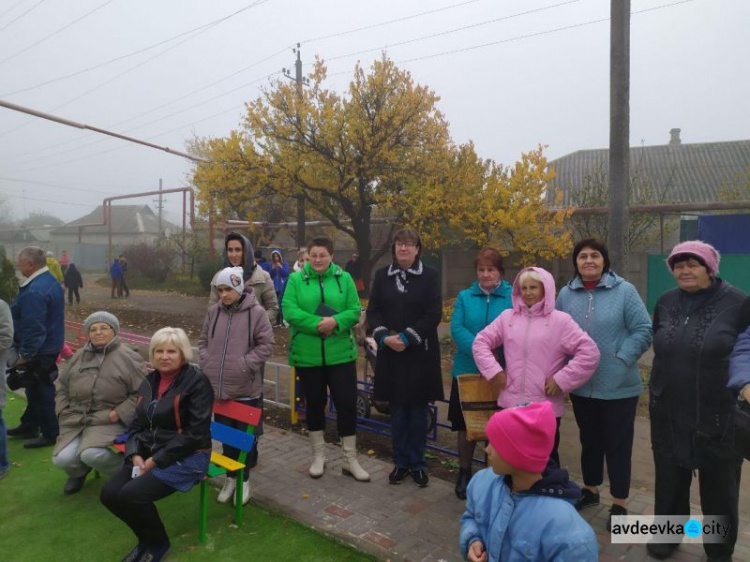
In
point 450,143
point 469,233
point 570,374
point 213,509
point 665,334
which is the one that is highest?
point 450,143

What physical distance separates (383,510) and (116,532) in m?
1.75

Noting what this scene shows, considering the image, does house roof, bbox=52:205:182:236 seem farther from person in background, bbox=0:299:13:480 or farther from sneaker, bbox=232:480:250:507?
sneaker, bbox=232:480:250:507

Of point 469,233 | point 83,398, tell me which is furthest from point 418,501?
point 469,233

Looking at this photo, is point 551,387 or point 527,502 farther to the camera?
point 551,387

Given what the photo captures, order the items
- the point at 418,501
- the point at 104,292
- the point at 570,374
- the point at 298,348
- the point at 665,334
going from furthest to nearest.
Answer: the point at 104,292, the point at 298,348, the point at 418,501, the point at 570,374, the point at 665,334

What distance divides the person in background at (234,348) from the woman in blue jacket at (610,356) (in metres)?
2.20

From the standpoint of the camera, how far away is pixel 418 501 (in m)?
3.87

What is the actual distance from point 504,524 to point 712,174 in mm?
27589

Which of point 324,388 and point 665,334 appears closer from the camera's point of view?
point 665,334

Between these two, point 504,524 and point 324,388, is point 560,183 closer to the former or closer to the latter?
point 324,388

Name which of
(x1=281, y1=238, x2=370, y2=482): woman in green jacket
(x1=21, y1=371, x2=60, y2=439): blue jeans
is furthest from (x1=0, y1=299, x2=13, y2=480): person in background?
(x1=281, y1=238, x2=370, y2=482): woman in green jacket

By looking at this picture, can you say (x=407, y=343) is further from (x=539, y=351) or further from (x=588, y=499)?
(x=588, y=499)

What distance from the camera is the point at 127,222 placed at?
61.5 metres

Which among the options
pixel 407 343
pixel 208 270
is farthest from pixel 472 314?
pixel 208 270
